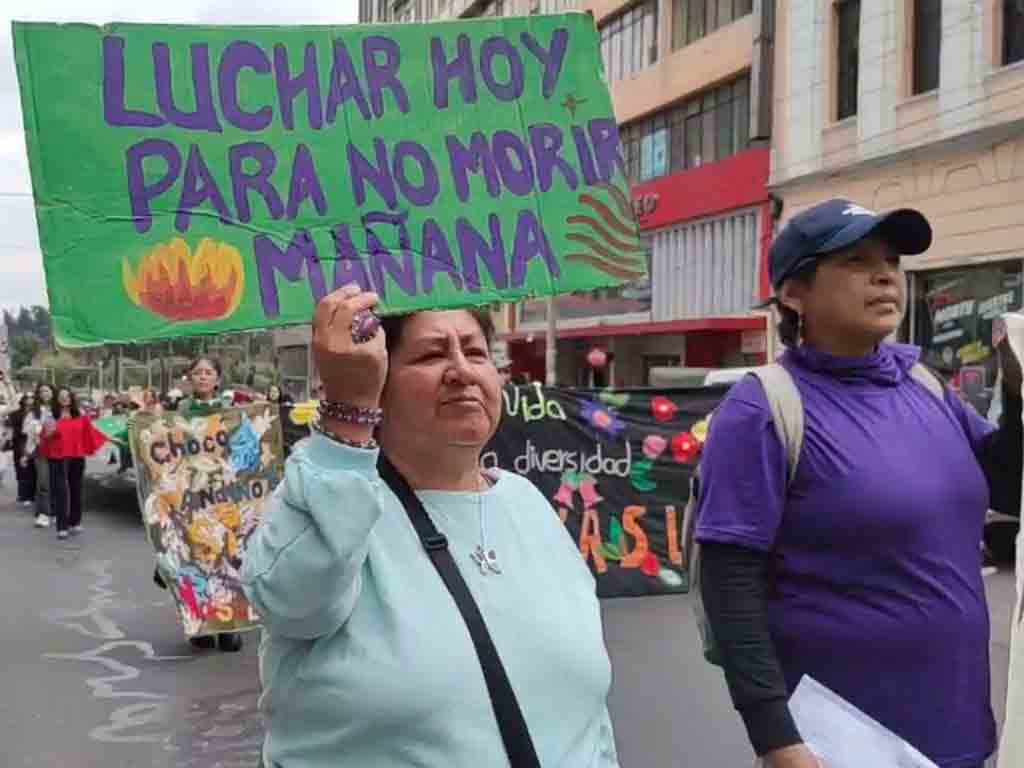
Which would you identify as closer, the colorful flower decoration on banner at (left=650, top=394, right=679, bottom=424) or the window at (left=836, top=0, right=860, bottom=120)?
the colorful flower decoration on banner at (left=650, top=394, right=679, bottom=424)

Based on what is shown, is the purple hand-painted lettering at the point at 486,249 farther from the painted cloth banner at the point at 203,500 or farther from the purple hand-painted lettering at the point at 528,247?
the painted cloth banner at the point at 203,500

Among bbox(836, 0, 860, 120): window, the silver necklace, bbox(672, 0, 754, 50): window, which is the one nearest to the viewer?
the silver necklace

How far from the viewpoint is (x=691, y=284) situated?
28156mm

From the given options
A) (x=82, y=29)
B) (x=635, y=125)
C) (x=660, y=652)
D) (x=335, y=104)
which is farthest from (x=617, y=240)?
(x=635, y=125)

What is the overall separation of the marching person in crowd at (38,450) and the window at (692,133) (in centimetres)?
1302

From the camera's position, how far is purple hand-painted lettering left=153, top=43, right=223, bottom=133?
2.46 metres

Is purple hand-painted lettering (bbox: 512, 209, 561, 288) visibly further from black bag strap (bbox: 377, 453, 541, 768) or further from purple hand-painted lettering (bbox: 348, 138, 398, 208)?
black bag strap (bbox: 377, 453, 541, 768)

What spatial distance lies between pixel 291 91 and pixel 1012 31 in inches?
676

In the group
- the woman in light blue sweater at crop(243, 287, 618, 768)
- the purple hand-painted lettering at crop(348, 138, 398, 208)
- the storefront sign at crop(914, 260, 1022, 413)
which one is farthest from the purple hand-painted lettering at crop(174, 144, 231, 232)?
the storefront sign at crop(914, 260, 1022, 413)

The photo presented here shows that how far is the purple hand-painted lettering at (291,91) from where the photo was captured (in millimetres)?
2551

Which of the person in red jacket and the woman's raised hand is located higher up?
the woman's raised hand

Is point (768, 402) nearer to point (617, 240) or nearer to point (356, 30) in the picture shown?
point (617, 240)

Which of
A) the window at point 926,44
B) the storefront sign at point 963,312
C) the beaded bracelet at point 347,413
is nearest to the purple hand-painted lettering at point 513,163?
the beaded bracelet at point 347,413

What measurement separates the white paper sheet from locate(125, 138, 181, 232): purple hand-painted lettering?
1.47 metres
